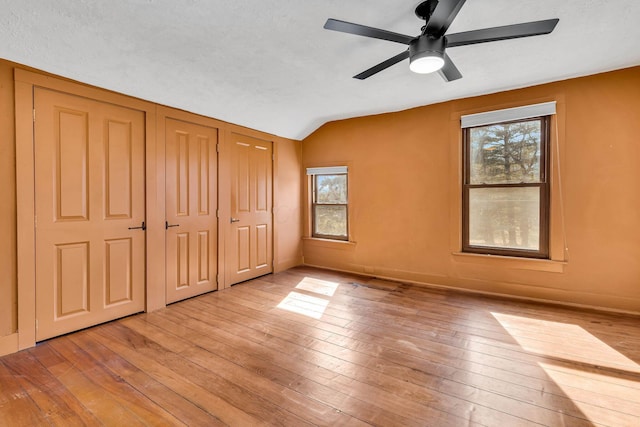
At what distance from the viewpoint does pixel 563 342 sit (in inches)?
100.0

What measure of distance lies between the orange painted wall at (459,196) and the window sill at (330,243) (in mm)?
36

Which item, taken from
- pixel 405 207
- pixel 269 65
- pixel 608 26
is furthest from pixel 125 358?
pixel 608 26

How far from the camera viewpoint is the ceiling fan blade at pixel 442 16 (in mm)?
1571

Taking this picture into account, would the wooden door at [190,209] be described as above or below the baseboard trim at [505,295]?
above

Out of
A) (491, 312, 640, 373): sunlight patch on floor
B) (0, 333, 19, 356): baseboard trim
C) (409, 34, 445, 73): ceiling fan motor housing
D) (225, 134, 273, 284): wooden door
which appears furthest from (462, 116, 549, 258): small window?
(0, 333, 19, 356): baseboard trim

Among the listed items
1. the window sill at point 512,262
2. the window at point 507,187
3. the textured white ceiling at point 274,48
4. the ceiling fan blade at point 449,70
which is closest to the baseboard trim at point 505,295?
the window sill at point 512,262

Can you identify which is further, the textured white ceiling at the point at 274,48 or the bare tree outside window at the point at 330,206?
the bare tree outside window at the point at 330,206

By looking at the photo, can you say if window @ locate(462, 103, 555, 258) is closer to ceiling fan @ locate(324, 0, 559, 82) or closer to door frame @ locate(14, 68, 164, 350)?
ceiling fan @ locate(324, 0, 559, 82)

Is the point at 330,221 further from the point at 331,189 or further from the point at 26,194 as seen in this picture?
the point at 26,194

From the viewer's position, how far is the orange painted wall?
10.3 feet

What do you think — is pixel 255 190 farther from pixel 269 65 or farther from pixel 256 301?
pixel 269 65

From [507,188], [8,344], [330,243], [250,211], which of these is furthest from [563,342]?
[8,344]

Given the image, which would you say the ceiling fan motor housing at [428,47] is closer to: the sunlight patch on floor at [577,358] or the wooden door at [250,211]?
the sunlight patch on floor at [577,358]

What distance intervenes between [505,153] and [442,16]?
2588mm
